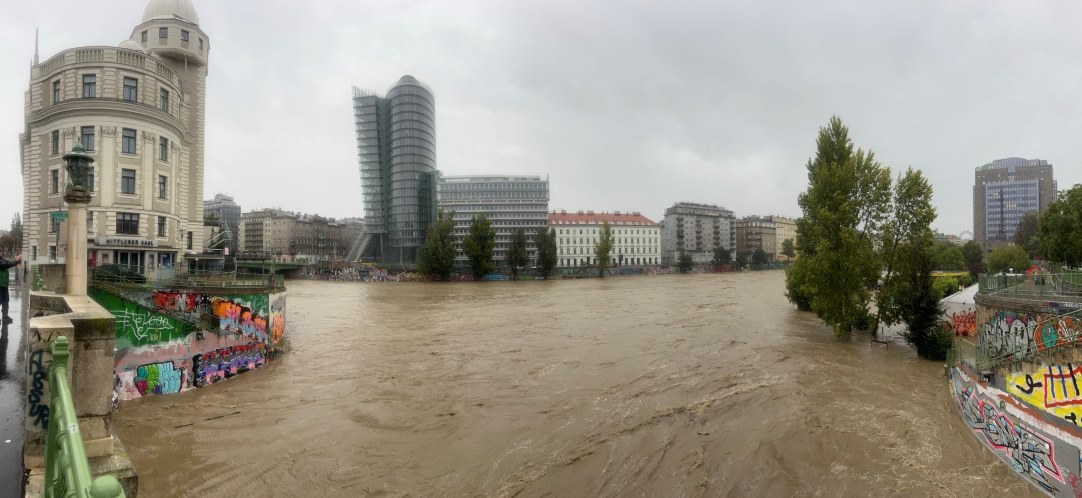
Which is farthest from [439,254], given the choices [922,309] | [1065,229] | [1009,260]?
[1009,260]

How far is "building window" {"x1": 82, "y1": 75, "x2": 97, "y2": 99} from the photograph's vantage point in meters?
33.0

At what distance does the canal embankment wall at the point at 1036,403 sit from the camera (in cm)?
977

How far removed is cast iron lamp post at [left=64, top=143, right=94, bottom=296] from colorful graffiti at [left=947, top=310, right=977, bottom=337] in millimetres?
37386

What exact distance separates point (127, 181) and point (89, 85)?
21.5ft

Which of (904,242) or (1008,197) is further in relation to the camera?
(1008,197)

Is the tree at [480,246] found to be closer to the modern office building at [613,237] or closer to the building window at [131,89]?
the modern office building at [613,237]

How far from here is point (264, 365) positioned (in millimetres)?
20547

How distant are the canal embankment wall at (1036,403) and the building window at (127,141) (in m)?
46.2

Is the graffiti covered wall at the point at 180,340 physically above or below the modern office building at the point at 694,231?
below

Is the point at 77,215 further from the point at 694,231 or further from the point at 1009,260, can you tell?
the point at 694,231

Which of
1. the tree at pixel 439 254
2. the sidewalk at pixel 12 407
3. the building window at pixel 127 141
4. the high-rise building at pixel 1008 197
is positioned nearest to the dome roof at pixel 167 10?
the building window at pixel 127 141

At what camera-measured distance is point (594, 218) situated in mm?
155500

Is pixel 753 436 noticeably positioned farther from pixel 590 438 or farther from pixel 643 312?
pixel 643 312

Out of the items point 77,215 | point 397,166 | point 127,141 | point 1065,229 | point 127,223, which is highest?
point 397,166
